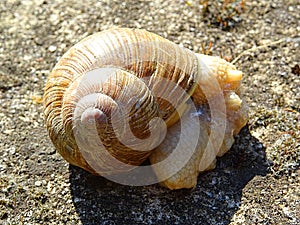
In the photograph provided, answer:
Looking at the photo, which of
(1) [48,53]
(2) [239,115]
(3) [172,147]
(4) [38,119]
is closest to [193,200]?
(3) [172,147]

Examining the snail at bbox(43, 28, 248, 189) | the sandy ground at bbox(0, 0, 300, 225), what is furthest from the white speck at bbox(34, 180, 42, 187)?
the snail at bbox(43, 28, 248, 189)

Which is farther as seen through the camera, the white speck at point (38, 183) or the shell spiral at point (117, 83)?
the white speck at point (38, 183)

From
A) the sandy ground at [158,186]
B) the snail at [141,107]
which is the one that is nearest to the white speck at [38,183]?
the sandy ground at [158,186]

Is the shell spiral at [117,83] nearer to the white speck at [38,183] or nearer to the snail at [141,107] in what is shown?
the snail at [141,107]

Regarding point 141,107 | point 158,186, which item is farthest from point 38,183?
point 141,107

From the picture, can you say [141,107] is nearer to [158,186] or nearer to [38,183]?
[158,186]

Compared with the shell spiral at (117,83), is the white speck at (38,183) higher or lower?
lower

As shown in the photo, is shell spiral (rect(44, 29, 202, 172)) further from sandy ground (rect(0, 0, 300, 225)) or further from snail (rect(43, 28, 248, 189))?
sandy ground (rect(0, 0, 300, 225))
